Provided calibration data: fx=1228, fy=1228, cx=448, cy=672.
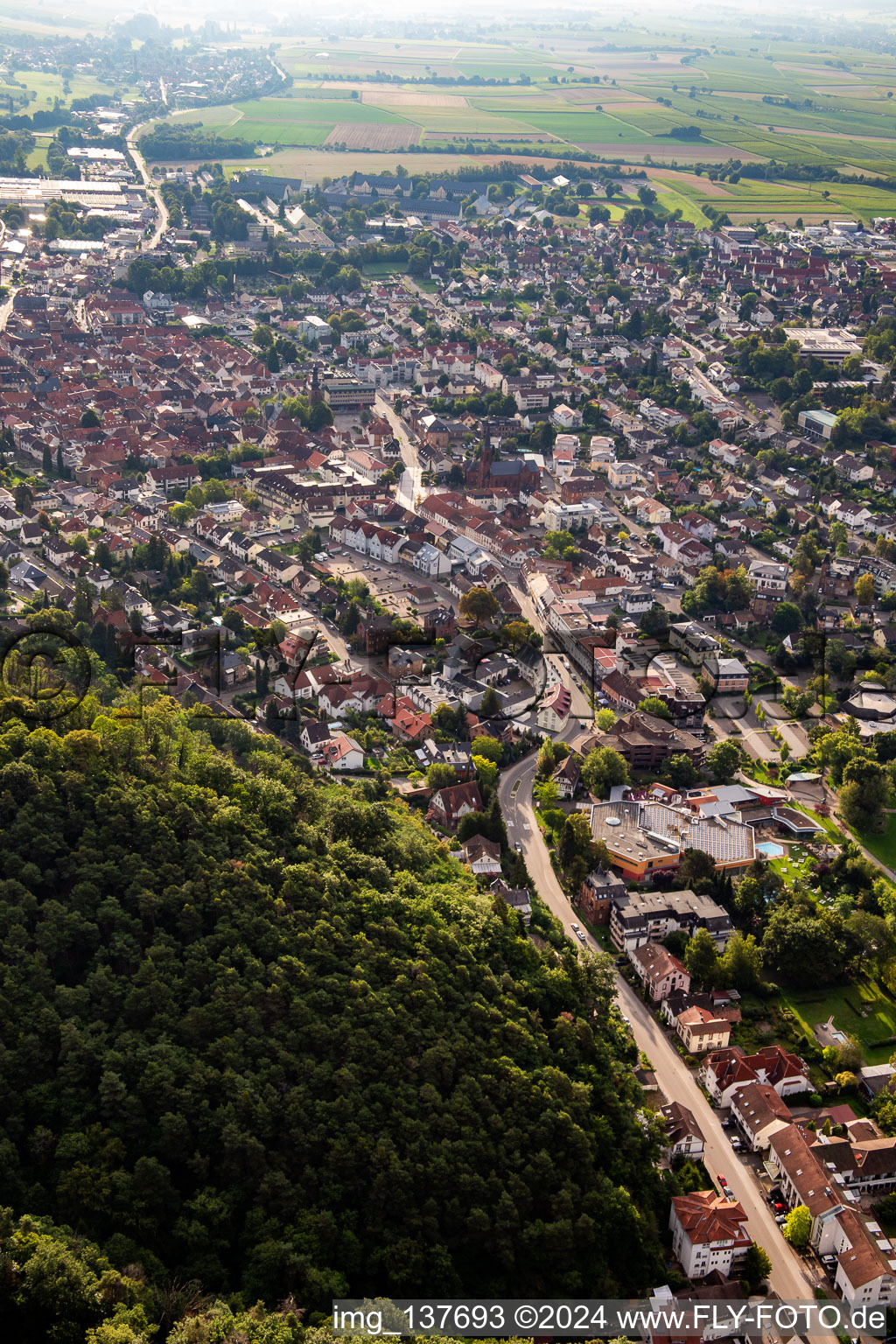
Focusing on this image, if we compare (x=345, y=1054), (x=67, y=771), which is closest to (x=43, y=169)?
(x=67, y=771)

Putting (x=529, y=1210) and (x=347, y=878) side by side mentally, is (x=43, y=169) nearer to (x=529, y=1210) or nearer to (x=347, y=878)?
(x=347, y=878)

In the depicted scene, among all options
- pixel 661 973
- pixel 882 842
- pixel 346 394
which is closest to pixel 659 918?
pixel 661 973

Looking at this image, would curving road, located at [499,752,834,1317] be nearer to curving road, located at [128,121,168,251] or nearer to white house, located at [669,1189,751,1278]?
white house, located at [669,1189,751,1278]

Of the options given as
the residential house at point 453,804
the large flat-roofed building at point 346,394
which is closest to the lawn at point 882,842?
the residential house at point 453,804

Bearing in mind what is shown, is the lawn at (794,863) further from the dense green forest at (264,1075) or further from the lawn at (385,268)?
the lawn at (385,268)

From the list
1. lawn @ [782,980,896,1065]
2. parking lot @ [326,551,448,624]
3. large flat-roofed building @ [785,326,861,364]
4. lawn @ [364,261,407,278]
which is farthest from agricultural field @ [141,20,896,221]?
lawn @ [782,980,896,1065]

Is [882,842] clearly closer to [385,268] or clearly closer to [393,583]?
[393,583]
